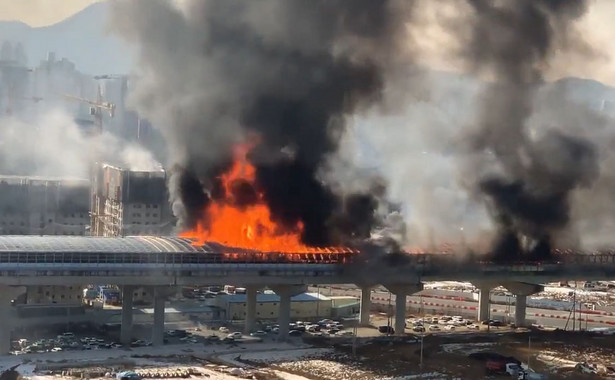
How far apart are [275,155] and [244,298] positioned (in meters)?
14.6

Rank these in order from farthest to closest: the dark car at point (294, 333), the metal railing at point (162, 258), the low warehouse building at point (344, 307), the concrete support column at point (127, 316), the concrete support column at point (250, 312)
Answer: the low warehouse building at point (344, 307), the concrete support column at point (250, 312), the dark car at point (294, 333), the concrete support column at point (127, 316), the metal railing at point (162, 258)

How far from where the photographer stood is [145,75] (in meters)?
93.9

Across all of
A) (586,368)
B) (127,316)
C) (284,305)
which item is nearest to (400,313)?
(284,305)

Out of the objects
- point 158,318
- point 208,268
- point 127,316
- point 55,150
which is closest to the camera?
point 158,318

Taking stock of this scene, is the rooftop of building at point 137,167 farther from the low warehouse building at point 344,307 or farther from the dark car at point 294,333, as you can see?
the dark car at point 294,333

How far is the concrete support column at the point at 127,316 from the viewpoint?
256ft

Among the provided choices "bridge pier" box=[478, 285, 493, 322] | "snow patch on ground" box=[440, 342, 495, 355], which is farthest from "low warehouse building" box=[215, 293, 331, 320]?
"snow patch on ground" box=[440, 342, 495, 355]

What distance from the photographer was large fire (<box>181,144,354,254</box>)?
89.2 metres

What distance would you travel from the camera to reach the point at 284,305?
8219 cm

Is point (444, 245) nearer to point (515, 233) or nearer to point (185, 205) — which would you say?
point (515, 233)

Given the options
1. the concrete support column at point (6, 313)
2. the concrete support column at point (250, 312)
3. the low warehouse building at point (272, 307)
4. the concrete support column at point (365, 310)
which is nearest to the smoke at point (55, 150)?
the low warehouse building at point (272, 307)

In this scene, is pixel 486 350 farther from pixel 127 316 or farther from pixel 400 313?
pixel 127 316

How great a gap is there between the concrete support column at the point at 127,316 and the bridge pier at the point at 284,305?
38.0 ft

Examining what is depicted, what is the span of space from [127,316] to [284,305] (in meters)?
12.3
